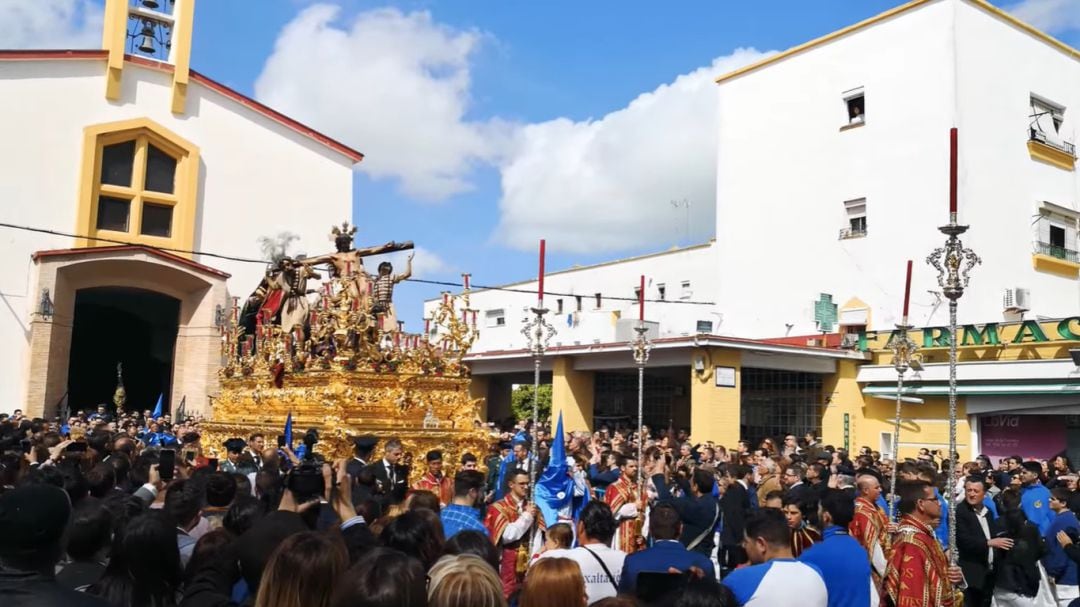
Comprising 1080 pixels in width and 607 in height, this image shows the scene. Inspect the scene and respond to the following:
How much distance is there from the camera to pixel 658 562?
5023 mm

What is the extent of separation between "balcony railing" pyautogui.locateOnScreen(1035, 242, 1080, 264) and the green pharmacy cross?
627cm

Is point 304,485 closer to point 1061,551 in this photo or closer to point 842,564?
point 842,564

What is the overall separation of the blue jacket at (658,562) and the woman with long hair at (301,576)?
6.29 ft

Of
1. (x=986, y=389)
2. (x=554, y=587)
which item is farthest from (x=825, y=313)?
(x=554, y=587)

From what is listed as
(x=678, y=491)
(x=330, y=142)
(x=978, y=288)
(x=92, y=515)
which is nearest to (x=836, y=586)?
(x=92, y=515)

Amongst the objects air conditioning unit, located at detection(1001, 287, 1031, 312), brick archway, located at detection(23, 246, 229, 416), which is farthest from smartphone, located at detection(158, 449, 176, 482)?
air conditioning unit, located at detection(1001, 287, 1031, 312)

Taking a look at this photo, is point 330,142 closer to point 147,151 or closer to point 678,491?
point 147,151

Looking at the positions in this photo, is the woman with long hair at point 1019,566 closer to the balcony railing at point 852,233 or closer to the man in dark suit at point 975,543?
the man in dark suit at point 975,543

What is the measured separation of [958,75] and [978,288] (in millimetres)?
5905

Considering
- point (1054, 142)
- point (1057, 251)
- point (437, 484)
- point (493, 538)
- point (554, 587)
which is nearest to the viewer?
point (554, 587)

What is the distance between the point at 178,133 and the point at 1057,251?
26498 millimetres

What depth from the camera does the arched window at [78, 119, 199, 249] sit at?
2573 cm

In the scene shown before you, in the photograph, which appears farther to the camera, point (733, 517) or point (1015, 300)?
point (1015, 300)

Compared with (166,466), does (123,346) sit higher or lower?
higher
